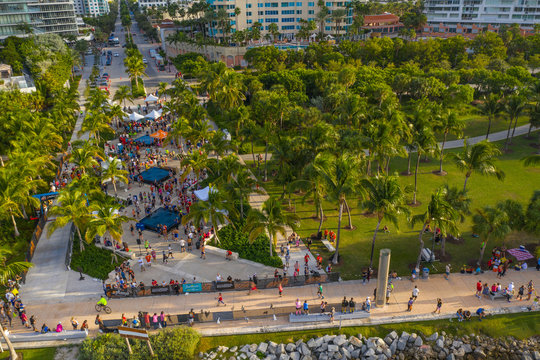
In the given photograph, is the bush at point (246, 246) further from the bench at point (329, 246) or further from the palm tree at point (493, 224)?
the palm tree at point (493, 224)

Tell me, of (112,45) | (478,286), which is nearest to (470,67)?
(478,286)

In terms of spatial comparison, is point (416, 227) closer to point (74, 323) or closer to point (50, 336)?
point (74, 323)

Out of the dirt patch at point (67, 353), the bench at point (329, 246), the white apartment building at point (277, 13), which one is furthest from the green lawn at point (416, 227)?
the white apartment building at point (277, 13)

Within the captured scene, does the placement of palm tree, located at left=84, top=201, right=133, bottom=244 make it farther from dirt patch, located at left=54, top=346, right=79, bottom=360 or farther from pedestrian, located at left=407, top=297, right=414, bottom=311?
pedestrian, located at left=407, top=297, right=414, bottom=311

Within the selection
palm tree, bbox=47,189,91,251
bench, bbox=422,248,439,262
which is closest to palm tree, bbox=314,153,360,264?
bench, bbox=422,248,439,262

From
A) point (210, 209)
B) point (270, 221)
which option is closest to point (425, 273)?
point (270, 221)

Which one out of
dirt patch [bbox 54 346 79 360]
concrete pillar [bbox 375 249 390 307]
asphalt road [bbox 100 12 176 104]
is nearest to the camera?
dirt patch [bbox 54 346 79 360]
